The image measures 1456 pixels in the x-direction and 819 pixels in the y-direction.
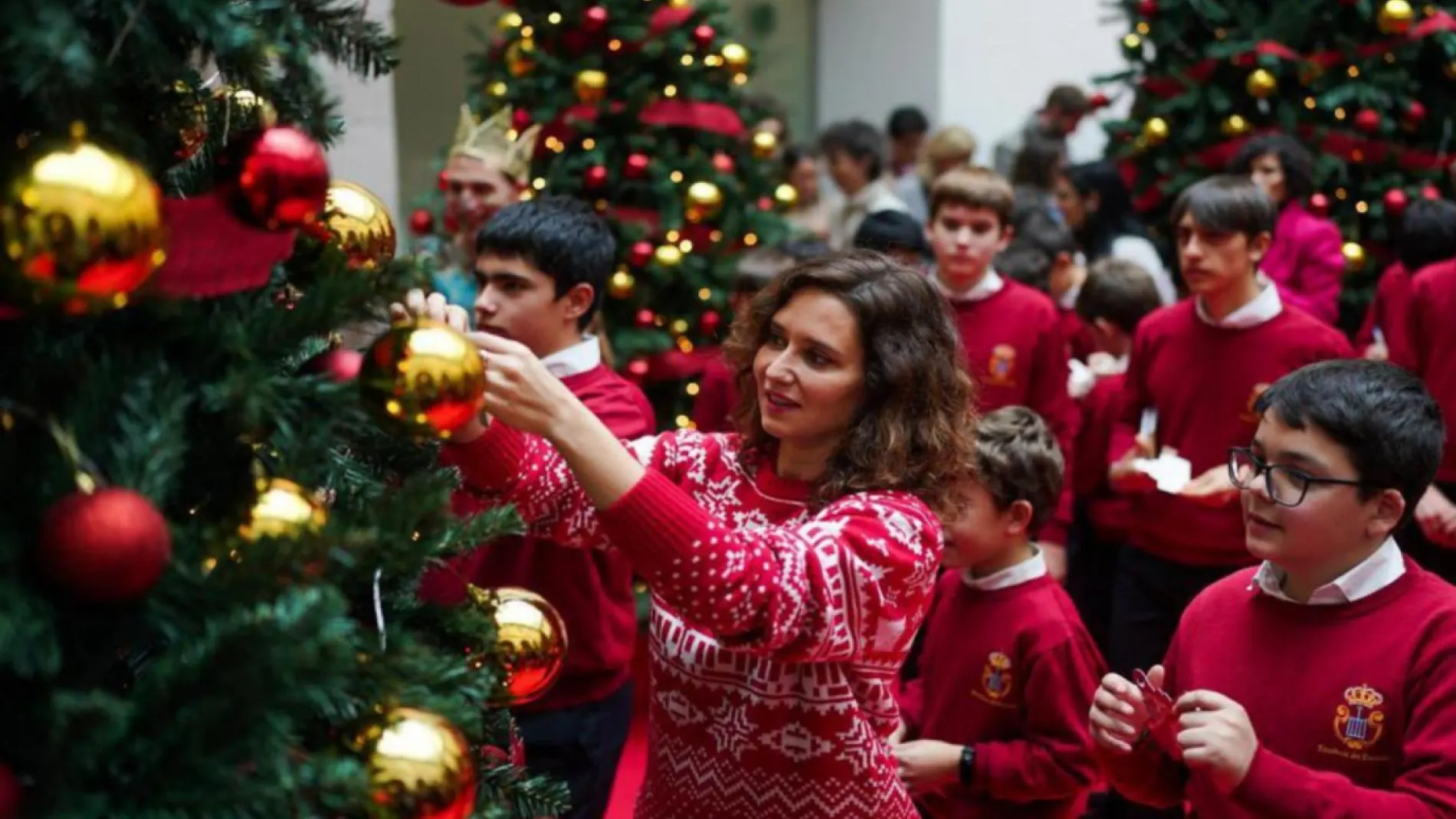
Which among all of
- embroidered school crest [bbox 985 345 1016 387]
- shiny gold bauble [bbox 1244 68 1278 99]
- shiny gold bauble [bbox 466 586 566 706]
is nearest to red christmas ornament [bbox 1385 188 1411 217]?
shiny gold bauble [bbox 1244 68 1278 99]

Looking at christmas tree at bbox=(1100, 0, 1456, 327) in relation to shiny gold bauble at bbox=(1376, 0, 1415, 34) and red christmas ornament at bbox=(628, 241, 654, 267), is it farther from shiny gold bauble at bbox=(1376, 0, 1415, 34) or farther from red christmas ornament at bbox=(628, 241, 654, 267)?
red christmas ornament at bbox=(628, 241, 654, 267)

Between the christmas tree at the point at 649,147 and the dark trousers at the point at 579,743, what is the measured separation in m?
2.31

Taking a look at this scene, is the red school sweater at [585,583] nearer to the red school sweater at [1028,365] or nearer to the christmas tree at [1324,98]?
the red school sweater at [1028,365]

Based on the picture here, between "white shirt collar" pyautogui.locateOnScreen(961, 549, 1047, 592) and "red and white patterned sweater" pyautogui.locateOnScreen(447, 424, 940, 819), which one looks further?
"white shirt collar" pyautogui.locateOnScreen(961, 549, 1047, 592)

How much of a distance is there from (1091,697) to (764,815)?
3.21ft

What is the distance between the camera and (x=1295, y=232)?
222 inches

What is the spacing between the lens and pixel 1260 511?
2.23 m

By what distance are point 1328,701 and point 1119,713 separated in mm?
289

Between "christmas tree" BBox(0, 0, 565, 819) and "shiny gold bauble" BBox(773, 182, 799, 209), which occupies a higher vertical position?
"christmas tree" BBox(0, 0, 565, 819)

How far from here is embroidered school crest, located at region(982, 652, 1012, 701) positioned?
2854 millimetres

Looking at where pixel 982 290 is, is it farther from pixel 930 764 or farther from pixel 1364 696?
pixel 1364 696

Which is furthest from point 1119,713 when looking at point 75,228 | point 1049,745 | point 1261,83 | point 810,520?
point 1261,83

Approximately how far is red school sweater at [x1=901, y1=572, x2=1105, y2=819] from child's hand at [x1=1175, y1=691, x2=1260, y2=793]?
0.74 meters

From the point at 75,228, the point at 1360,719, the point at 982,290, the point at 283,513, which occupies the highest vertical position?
the point at 75,228
